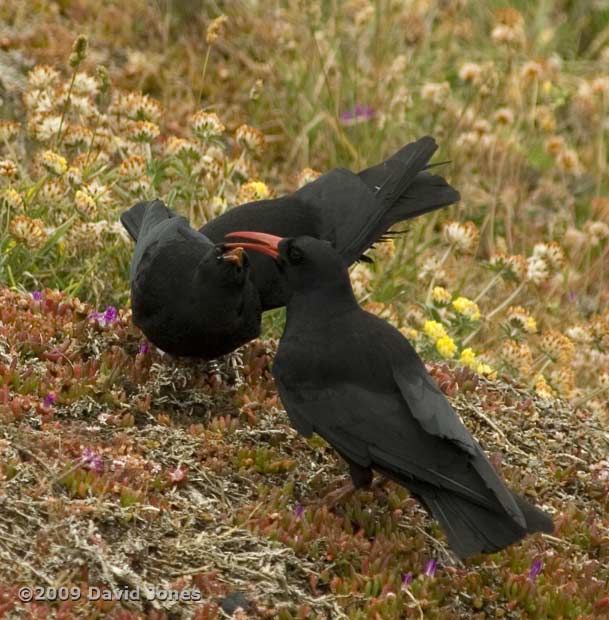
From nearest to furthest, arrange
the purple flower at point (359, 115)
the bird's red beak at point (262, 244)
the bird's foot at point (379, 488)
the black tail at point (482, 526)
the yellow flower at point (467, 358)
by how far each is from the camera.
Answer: the black tail at point (482, 526)
the bird's foot at point (379, 488)
the bird's red beak at point (262, 244)
the yellow flower at point (467, 358)
the purple flower at point (359, 115)

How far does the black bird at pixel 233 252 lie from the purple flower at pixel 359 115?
236 centimetres

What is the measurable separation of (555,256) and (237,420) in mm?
2296

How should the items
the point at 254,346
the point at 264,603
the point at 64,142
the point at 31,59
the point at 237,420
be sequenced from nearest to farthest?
the point at 264,603 < the point at 237,420 < the point at 254,346 < the point at 64,142 < the point at 31,59

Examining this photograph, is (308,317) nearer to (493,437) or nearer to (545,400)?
(493,437)

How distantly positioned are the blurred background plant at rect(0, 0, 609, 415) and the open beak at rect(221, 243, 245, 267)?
3.76 ft

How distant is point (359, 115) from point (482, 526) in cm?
546

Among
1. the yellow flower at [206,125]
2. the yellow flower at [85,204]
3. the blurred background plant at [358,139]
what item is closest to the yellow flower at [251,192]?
the blurred background plant at [358,139]

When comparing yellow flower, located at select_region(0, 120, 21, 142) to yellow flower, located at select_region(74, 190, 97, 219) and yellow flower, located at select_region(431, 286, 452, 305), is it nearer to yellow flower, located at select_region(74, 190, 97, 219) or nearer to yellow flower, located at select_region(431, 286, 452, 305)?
yellow flower, located at select_region(74, 190, 97, 219)

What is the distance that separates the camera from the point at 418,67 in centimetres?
1014

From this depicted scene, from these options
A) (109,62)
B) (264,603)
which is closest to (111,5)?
(109,62)

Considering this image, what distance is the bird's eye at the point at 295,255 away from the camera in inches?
196

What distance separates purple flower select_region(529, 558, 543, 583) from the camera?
4535mm

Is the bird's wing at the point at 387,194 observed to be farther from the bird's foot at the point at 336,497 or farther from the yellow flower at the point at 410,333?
the bird's foot at the point at 336,497

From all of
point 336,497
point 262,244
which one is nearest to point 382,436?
point 336,497
